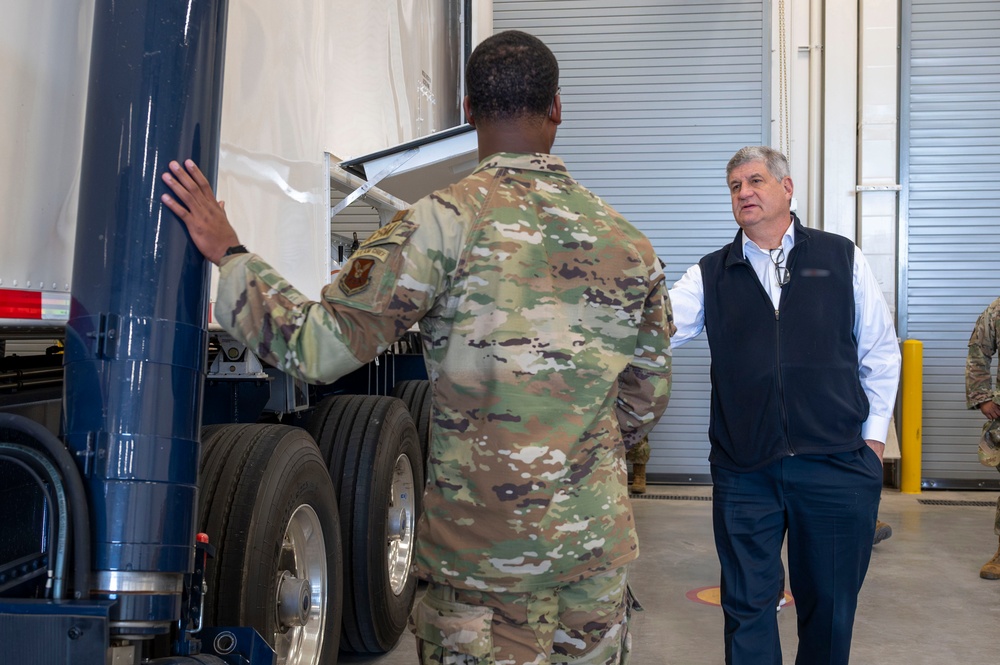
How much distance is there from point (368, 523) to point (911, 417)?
22.5 ft

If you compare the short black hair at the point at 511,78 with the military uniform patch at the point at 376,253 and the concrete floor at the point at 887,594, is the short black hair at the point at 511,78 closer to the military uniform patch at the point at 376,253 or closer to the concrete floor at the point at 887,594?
the military uniform patch at the point at 376,253

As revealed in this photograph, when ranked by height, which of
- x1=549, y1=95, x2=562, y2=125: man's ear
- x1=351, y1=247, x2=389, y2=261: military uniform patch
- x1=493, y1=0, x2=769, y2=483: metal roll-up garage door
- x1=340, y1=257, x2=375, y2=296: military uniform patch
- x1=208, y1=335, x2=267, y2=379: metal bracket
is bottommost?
x1=208, y1=335, x2=267, y2=379: metal bracket

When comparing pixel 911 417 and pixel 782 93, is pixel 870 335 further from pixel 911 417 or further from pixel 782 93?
pixel 782 93

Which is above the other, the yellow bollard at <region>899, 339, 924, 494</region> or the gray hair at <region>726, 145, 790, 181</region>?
the gray hair at <region>726, 145, 790, 181</region>

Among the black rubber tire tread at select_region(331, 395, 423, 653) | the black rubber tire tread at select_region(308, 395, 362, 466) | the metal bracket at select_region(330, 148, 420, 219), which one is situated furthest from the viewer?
the black rubber tire tread at select_region(308, 395, 362, 466)

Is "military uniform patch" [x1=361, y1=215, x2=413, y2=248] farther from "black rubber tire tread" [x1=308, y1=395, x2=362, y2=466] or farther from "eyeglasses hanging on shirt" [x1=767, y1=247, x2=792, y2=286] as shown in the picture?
"black rubber tire tread" [x1=308, y1=395, x2=362, y2=466]

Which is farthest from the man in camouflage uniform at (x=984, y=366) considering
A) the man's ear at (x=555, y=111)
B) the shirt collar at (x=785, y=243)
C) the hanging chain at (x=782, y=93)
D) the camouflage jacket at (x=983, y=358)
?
the man's ear at (x=555, y=111)

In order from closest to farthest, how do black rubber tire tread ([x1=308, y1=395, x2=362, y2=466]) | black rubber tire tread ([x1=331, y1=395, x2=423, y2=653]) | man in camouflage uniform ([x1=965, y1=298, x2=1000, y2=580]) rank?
black rubber tire tread ([x1=331, y1=395, x2=423, y2=653]) < black rubber tire tread ([x1=308, y1=395, x2=362, y2=466]) < man in camouflage uniform ([x1=965, y1=298, x2=1000, y2=580])

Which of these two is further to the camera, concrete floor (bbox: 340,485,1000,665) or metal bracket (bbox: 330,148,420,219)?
concrete floor (bbox: 340,485,1000,665)

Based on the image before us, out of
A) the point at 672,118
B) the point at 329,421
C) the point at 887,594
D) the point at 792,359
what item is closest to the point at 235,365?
the point at 329,421

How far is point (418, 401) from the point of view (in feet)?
18.7

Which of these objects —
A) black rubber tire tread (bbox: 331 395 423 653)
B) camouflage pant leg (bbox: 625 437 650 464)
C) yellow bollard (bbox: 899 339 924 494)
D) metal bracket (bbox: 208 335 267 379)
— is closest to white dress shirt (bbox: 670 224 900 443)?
metal bracket (bbox: 208 335 267 379)

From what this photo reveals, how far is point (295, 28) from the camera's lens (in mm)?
3207

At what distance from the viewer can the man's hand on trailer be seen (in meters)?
1.82
